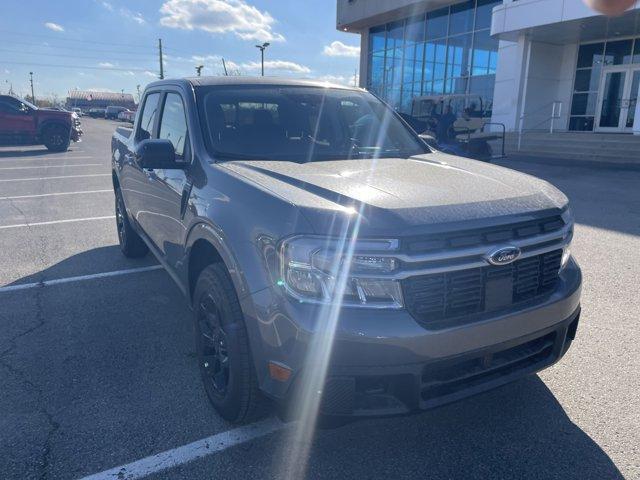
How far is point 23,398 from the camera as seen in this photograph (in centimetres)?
307

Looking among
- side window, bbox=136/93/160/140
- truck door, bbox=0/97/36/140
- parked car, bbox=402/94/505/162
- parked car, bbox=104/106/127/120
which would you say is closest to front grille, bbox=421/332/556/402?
parked car, bbox=402/94/505/162

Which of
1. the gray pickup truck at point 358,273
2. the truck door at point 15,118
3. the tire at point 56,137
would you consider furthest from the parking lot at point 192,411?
the tire at point 56,137

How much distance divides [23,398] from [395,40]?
106 feet

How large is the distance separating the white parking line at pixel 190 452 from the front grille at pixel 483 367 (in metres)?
0.97

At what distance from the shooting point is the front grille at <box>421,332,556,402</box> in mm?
2268

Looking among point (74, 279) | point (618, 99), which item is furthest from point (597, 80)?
point (74, 279)

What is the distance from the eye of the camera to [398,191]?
8.39 ft

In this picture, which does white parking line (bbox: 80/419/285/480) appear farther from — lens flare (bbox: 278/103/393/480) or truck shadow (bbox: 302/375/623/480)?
lens flare (bbox: 278/103/393/480)

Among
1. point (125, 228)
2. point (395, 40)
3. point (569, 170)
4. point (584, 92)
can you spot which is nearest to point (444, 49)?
point (395, 40)

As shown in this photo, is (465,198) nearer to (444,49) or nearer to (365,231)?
(365,231)

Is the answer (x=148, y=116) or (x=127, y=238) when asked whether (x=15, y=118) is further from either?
(x=148, y=116)

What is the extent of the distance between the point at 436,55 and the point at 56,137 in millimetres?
19654

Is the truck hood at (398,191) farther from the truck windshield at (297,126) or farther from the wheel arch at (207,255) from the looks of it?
the wheel arch at (207,255)

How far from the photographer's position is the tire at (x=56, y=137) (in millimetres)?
19609
